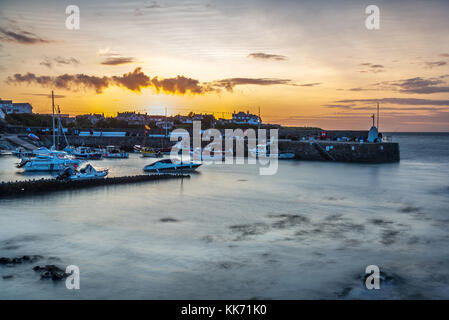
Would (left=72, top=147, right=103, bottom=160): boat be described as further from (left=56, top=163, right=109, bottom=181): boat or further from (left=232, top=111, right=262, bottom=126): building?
(left=232, top=111, right=262, bottom=126): building

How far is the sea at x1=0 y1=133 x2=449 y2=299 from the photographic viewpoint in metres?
11.0

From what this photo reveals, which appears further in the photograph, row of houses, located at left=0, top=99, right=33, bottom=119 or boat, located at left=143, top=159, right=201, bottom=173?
row of houses, located at left=0, top=99, right=33, bottom=119

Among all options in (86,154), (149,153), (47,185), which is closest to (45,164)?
(47,185)

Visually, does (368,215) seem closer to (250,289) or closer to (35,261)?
(250,289)

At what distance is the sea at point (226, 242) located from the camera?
1097 centimetres

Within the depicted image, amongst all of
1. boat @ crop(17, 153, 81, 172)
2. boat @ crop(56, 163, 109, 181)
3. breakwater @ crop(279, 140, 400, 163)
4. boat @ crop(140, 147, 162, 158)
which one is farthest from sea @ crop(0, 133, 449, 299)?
boat @ crop(140, 147, 162, 158)

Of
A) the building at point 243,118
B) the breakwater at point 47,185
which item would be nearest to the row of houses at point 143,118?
the building at point 243,118

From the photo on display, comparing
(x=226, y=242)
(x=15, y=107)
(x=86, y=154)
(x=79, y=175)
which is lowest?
(x=226, y=242)

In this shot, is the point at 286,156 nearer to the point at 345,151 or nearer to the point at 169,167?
the point at 345,151

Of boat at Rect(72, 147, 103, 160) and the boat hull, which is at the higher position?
boat at Rect(72, 147, 103, 160)

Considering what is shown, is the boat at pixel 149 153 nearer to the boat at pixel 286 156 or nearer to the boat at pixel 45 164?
the boat at pixel 286 156

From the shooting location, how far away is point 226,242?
1541 cm

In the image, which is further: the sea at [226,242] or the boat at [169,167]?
the boat at [169,167]
